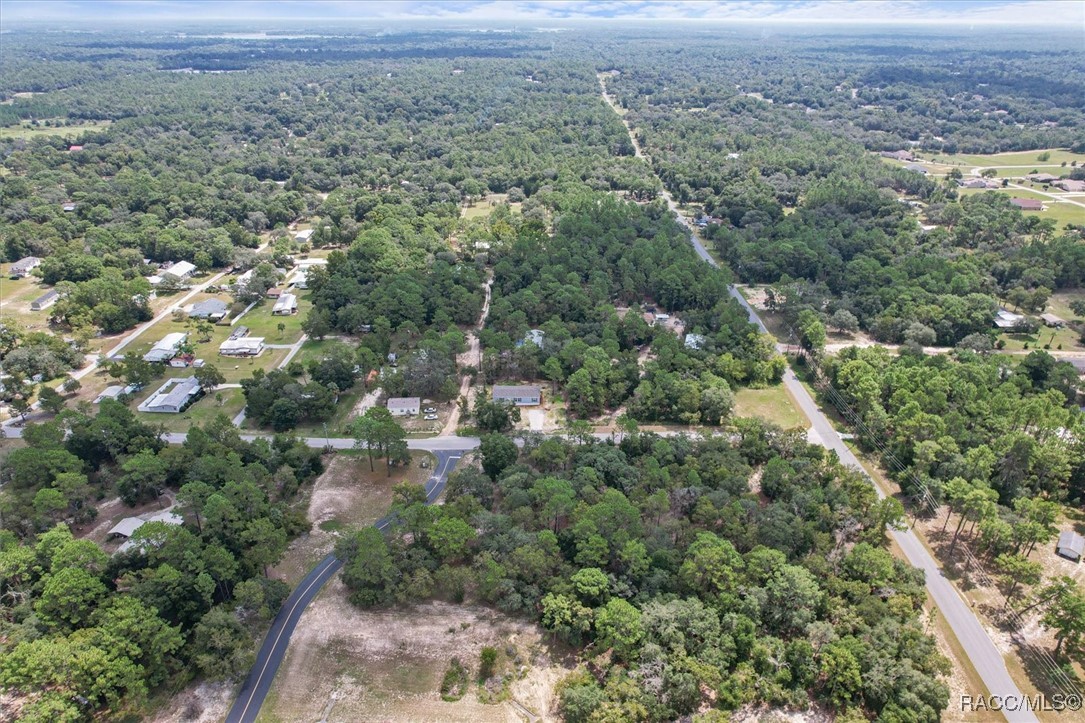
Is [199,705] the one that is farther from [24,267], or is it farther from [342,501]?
[24,267]

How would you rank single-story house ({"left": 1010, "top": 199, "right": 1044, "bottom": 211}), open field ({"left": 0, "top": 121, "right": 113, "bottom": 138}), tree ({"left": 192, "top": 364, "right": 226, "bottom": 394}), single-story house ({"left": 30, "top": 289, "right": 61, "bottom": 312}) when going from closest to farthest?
1. tree ({"left": 192, "top": 364, "right": 226, "bottom": 394})
2. single-story house ({"left": 30, "top": 289, "right": 61, "bottom": 312})
3. single-story house ({"left": 1010, "top": 199, "right": 1044, "bottom": 211})
4. open field ({"left": 0, "top": 121, "right": 113, "bottom": 138})

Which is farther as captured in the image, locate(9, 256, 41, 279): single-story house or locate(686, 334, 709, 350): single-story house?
locate(9, 256, 41, 279): single-story house

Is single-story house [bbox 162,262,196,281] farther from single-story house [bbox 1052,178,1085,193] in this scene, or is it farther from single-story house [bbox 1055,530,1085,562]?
single-story house [bbox 1052,178,1085,193]

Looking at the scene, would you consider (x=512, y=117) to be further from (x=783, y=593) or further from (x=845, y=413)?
(x=783, y=593)

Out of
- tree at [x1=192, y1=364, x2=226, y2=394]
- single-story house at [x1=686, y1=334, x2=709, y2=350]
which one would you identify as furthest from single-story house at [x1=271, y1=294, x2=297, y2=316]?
single-story house at [x1=686, y1=334, x2=709, y2=350]

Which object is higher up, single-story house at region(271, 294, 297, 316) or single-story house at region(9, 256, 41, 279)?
single-story house at region(9, 256, 41, 279)

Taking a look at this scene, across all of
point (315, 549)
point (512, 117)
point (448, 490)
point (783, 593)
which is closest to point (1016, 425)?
point (783, 593)

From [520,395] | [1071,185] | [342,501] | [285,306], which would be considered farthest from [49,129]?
[1071,185]

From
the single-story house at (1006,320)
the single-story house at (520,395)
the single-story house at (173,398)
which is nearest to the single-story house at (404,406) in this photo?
the single-story house at (520,395)

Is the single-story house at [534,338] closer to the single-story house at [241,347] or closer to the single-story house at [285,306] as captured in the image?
the single-story house at [241,347]
